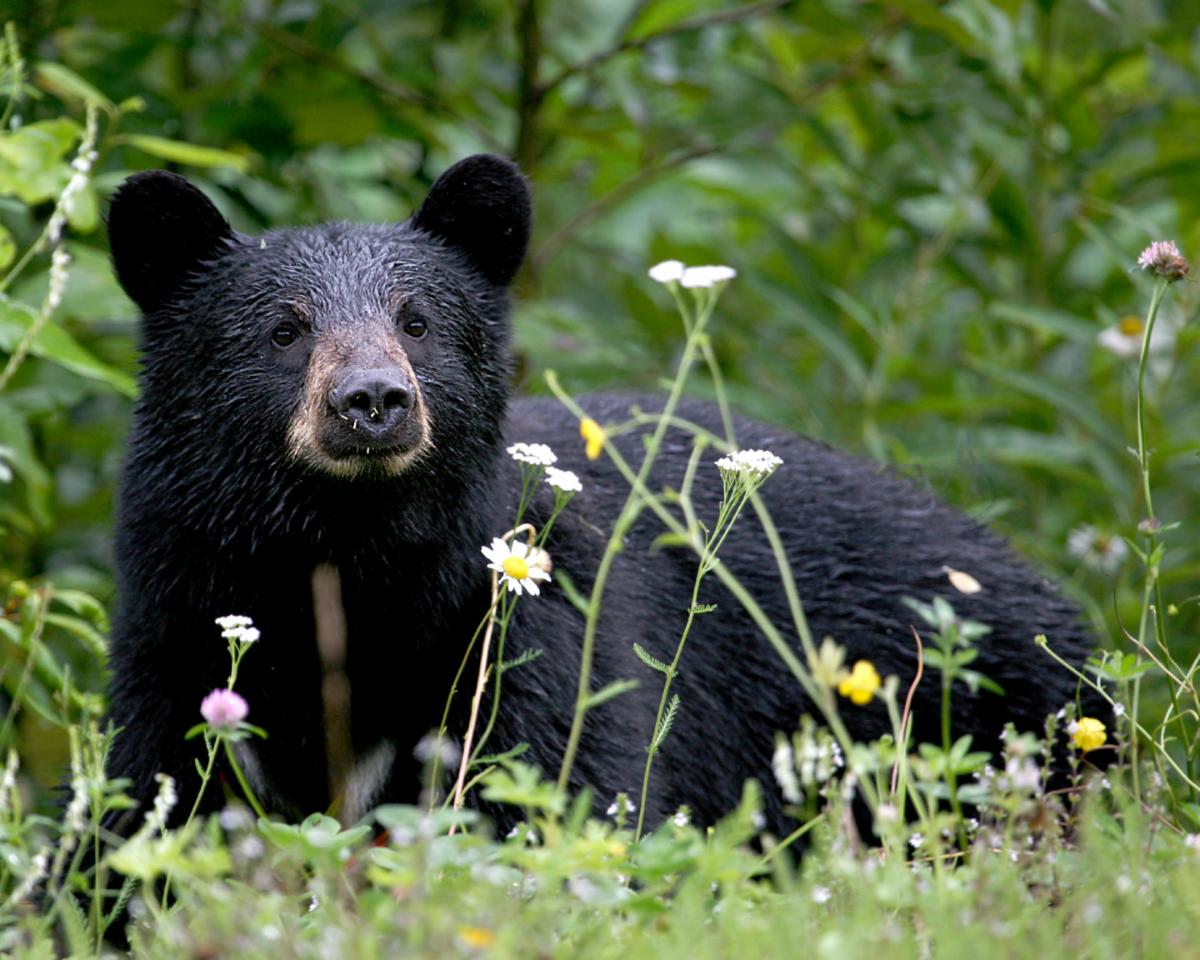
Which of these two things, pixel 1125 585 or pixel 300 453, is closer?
pixel 300 453

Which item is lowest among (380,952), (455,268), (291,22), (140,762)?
(140,762)

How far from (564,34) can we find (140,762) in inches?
179

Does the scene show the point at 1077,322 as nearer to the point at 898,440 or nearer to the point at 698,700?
the point at 898,440

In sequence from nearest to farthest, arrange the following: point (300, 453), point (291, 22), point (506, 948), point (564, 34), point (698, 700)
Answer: point (506, 948) < point (300, 453) < point (698, 700) < point (291, 22) < point (564, 34)

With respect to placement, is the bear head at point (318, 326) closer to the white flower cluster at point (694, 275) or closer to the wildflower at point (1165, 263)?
the white flower cluster at point (694, 275)

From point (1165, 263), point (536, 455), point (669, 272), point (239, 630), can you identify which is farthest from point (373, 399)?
point (1165, 263)

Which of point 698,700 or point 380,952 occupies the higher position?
point 380,952

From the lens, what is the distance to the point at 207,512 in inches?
176

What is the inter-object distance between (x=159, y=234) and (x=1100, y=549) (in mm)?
3682

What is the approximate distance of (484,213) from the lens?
499 cm

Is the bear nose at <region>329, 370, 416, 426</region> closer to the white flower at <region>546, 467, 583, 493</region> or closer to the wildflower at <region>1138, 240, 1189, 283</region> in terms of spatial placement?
the white flower at <region>546, 467, 583, 493</region>

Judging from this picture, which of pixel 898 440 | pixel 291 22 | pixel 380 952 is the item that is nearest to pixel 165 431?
pixel 380 952

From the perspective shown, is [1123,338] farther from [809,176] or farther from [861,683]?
[861,683]

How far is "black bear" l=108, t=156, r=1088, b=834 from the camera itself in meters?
4.43
